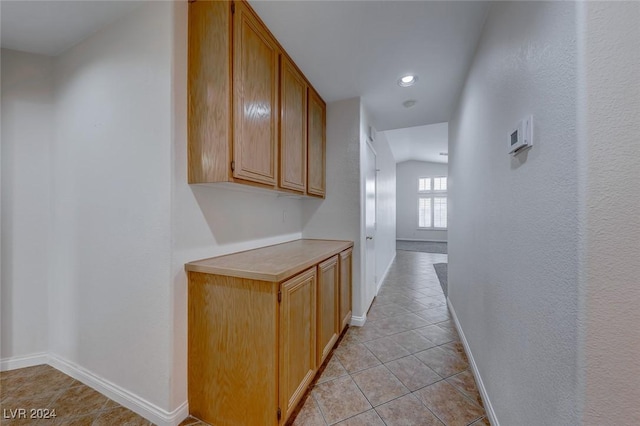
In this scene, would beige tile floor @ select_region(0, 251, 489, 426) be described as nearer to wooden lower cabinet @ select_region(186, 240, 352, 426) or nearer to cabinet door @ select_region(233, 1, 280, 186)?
wooden lower cabinet @ select_region(186, 240, 352, 426)

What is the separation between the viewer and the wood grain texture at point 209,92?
135cm

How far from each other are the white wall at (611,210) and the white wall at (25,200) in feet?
10.6

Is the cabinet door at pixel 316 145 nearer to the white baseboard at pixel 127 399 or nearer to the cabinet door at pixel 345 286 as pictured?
the cabinet door at pixel 345 286

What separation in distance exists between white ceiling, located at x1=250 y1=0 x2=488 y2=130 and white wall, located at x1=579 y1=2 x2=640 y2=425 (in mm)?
1110

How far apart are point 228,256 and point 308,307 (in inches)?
26.4

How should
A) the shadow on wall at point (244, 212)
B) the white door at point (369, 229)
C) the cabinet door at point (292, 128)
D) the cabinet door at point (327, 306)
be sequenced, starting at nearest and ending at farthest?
the shadow on wall at point (244, 212)
the cabinet door at point (327, 306)
the cabinet door at point (292, 128)
the white door at point (369, 229)

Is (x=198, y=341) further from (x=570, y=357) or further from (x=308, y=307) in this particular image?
(x=570, y=357)

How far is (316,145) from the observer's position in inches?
98.5

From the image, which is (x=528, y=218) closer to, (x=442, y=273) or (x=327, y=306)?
(x=327, y=306)

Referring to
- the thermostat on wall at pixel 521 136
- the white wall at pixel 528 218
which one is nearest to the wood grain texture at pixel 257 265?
the white wall at pixel 528 218

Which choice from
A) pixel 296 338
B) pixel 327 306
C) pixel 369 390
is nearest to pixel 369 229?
pixel 327 306

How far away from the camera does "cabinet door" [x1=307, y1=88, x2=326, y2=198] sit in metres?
2.36

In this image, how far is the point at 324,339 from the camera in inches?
72.9

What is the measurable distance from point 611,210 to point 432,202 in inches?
374
